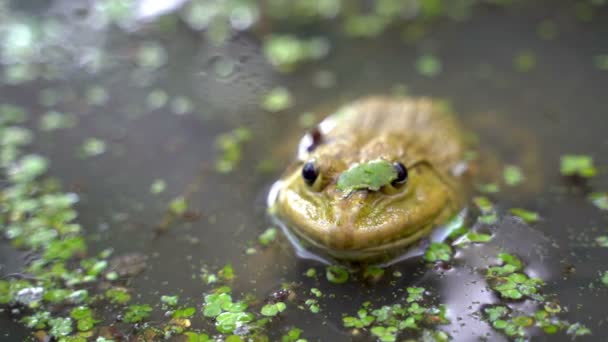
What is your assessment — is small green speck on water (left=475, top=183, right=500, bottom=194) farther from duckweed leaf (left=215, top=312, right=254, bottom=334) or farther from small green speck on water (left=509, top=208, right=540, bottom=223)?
duckweed leaf (left=215, top=312, right=254, bottom=334)

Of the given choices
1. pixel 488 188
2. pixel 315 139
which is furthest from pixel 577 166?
pixel 315 139

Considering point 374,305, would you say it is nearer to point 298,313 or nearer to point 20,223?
point 298,313

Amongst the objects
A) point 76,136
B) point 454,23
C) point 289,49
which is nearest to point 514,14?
point 454,23

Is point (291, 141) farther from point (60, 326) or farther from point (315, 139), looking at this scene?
point (60, 326)

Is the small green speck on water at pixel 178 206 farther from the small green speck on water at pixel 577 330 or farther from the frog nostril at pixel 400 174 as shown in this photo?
the small green speck on water at pixel 577 330

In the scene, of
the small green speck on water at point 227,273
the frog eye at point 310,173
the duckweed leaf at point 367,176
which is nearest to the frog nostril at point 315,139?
the frog eye at point 310,173

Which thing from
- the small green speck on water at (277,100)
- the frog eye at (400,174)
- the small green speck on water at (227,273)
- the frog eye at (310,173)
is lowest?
the small green speck on water at (227,273)

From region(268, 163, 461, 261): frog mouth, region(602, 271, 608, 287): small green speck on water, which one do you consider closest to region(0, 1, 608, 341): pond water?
region(602, 271, 608, 287): small green speck on water
